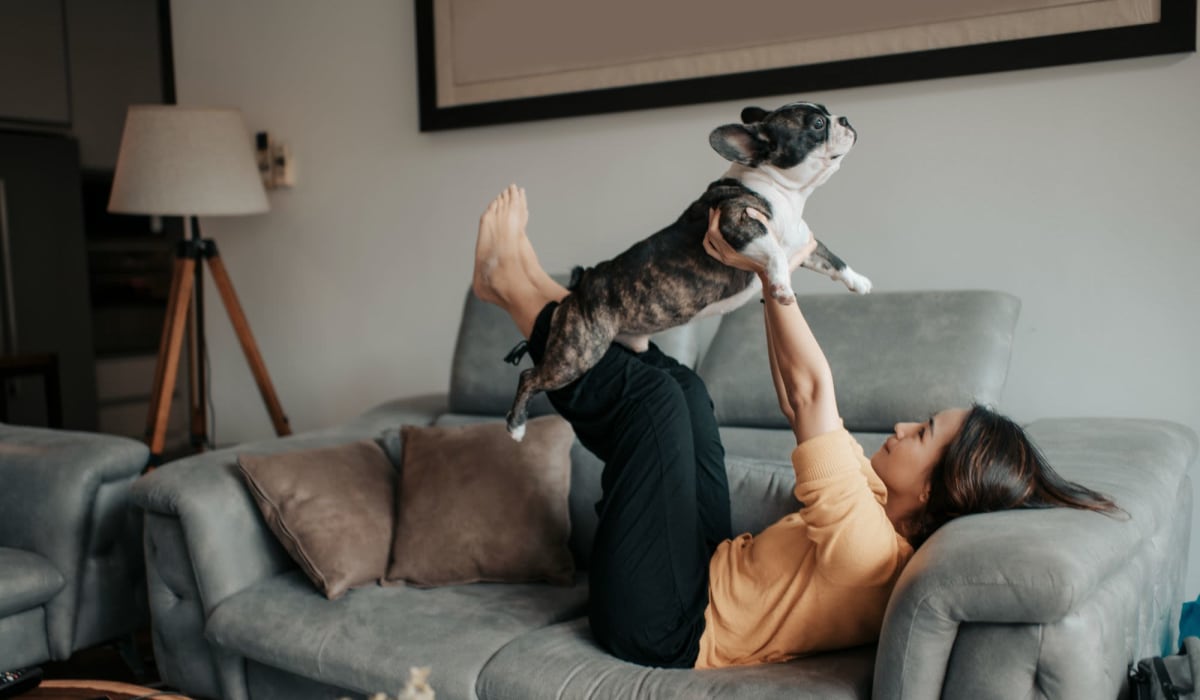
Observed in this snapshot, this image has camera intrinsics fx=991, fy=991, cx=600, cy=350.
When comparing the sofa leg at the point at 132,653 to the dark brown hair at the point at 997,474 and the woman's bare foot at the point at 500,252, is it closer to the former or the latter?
the woman's bare foot at the point at 500,252

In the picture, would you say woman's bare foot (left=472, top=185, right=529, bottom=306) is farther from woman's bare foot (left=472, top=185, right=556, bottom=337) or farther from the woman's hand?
the woman's hand

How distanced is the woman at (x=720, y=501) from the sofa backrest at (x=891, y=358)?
0.47m

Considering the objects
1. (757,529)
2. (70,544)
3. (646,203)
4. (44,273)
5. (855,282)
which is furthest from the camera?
(44,273)

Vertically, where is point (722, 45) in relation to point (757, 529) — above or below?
above

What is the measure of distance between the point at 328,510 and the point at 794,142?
1303mm

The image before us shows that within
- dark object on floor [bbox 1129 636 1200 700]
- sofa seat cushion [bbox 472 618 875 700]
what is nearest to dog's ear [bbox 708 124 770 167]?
sofa seat cushion [bbox 472 618 875 700]

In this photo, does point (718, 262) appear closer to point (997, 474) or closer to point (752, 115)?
point (752, 115)

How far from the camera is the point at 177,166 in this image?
3.13m

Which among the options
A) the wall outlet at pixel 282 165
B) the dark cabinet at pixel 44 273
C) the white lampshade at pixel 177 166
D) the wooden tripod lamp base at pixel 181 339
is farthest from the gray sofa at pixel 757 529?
the dark cabinet at pixel 44 273

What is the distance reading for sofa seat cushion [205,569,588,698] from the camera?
1745mm

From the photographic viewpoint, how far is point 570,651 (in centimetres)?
169

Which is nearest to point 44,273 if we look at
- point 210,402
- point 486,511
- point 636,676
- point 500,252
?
point 210,402

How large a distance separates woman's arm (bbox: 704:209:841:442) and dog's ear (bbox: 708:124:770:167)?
0.31 ft

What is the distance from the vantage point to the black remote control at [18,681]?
159cm
